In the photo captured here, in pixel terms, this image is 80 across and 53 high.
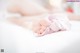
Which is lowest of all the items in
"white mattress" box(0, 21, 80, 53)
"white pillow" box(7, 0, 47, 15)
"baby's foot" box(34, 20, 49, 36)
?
"white mattress" box(0, 21, 80, 53)

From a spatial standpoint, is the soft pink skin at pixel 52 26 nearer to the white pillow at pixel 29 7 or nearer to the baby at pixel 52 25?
the baby at pixel 52 25

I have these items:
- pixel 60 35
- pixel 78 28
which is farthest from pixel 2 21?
pixel 78 28

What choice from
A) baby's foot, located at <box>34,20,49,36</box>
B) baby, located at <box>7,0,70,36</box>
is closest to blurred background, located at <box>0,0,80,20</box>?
baby, located at <box>7,0,70,36</box>

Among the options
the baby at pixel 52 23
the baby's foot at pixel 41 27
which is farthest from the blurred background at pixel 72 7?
the baby's foot at pixel 41 27

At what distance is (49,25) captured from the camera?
4.09 ft

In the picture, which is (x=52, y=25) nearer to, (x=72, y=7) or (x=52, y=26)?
(x=52, y=26)

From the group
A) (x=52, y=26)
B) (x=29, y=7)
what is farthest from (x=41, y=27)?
(x=29, y=7)

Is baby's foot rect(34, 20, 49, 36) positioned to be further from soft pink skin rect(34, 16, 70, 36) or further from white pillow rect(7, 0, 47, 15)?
white pillow rect(7, 0, 47, 15)

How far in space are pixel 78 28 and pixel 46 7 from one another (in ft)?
0.97

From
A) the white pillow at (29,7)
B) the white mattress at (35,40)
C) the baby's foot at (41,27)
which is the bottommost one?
the white mattress at (35,40)

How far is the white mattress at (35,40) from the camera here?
121 centimetres

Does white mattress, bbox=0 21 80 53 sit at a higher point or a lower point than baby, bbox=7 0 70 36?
lower

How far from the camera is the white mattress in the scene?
1.21 meters

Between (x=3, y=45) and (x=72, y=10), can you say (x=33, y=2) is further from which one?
(x=3, y=45)
